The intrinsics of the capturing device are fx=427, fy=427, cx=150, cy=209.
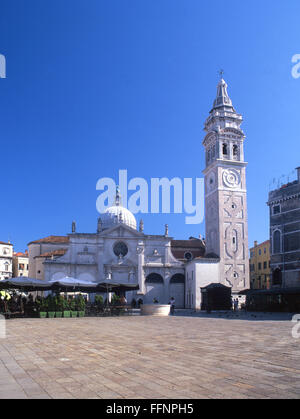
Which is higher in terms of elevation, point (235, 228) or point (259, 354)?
point (235, 228)

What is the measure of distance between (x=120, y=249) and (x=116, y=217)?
6.77 meters

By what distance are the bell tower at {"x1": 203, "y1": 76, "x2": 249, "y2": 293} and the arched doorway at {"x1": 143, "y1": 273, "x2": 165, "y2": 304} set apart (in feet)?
24.3

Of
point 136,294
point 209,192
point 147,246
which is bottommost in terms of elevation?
point 136,294

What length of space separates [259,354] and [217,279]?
4255 centimetres

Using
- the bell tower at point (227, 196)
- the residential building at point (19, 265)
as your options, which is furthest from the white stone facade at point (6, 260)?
the bell tower at point (227, 196)

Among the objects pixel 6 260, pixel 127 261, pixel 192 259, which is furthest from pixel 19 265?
pixel 192 259

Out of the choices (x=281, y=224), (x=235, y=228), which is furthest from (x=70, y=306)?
(x=235, y=228)

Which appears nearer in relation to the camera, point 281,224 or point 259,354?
point 259,354

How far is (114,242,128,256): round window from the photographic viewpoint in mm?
56084

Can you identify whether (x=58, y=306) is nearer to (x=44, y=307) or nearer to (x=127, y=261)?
(x=44, y=307)

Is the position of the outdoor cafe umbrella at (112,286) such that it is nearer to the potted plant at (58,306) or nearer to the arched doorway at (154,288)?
the potted plant at (58,306)
